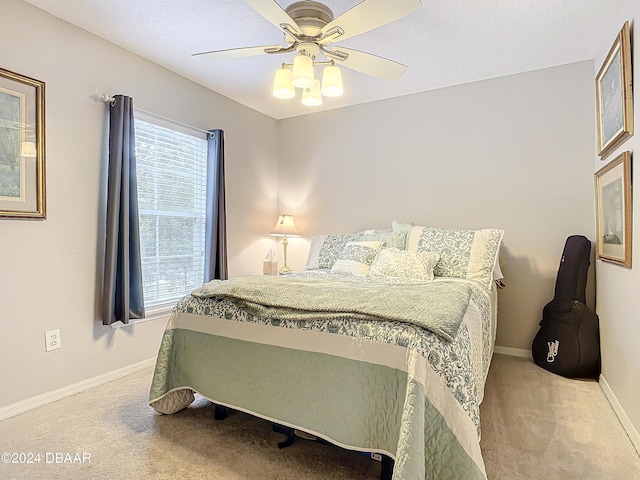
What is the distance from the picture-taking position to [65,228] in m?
2.35

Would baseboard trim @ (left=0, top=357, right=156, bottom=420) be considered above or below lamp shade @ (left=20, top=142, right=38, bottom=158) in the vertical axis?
below

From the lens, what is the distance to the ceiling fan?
5.19ft

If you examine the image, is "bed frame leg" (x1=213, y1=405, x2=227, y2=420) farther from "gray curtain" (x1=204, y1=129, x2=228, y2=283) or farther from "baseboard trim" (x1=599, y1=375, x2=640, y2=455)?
"baseboard trim" (x1=599, y1=375, x2=640, y2=455)

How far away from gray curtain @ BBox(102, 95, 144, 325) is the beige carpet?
0.61 meters

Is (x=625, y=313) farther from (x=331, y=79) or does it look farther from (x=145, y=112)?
(x=145, y=112)

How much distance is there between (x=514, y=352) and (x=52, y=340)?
3413mm

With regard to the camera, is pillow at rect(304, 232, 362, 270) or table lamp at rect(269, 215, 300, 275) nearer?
Result: pillow at rect(304, 232, 362, 270)

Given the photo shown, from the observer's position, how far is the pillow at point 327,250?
332 centimetres

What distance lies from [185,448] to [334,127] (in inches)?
127

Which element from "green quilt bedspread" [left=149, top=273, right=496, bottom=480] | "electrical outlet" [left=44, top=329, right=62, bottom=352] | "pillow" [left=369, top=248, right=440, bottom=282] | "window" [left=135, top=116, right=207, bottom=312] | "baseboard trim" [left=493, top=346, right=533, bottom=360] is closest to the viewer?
"green quilt bedspread" [left=149, top=273, right=496, bottom=480]

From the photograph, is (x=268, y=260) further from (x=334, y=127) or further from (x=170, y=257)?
(x=334, y=127)

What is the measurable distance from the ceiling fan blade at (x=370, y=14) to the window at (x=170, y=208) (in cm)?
177

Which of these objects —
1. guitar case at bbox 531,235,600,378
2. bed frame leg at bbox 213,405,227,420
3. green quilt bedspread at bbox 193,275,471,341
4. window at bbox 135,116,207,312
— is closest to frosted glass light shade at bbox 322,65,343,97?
green quilt bedspread at bbox 193,275,471,341

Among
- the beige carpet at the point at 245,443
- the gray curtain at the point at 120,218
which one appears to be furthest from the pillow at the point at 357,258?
the gray curtain at the point at 120,218
